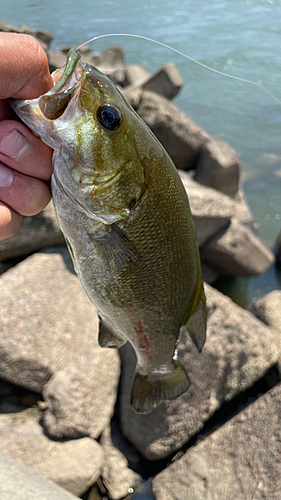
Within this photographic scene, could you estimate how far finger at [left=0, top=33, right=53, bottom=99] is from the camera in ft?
4.20

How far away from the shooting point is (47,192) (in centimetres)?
161

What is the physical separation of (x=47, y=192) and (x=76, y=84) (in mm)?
481

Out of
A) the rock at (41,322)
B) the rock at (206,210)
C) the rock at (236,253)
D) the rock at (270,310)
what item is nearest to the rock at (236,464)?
the rock at (270,310)

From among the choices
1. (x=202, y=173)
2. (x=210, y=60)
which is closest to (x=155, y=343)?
(x=202, y=173)

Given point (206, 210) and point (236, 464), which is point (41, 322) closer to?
point (236, 464)

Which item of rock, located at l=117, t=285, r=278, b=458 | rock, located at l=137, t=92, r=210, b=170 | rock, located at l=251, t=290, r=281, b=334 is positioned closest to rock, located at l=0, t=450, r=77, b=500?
rock, located at l=117, t=285, r=278, b=458

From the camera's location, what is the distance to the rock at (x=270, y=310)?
3.84 m

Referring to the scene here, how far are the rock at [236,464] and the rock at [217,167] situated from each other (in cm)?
391

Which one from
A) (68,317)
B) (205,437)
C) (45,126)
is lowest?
(205,437)

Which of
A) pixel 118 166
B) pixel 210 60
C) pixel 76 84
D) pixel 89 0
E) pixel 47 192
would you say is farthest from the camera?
pixel 89 0

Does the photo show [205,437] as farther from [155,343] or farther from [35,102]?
[35,102]

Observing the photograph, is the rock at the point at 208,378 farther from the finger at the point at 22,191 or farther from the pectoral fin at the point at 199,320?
the finger at the point at 22,191

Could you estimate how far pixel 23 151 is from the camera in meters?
1.42

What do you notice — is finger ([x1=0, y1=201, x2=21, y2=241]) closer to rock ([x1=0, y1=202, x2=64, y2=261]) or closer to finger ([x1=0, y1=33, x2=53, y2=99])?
finger ([x1=0, y1=33, x2=53, y2=99])
